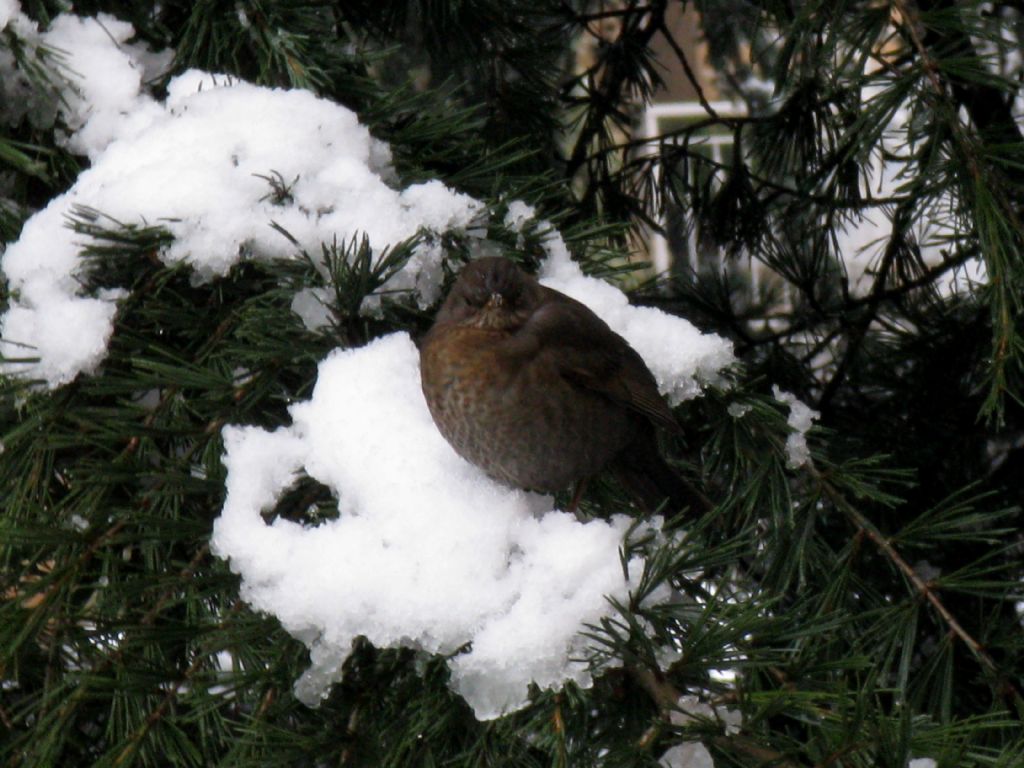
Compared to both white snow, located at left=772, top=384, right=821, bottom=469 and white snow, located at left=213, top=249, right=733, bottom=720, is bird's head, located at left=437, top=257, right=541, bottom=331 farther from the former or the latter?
white snow, located at left=772, top=384, right=821, bottom=469

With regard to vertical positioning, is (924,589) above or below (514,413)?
below

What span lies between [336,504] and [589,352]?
24.2 inches

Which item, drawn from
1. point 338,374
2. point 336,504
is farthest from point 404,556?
point 338,374

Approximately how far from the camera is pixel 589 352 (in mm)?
2107

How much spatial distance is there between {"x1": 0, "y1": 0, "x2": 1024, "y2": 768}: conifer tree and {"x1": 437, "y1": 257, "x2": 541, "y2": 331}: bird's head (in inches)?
1.6

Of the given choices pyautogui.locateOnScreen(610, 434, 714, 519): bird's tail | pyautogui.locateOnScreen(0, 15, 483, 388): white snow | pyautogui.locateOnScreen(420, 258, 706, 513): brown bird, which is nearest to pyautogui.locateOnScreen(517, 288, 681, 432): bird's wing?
pyautogui.locateOnScreen(420, 258, 706, 513): brown bird

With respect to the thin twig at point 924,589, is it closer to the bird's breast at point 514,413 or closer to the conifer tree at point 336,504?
the conifer tree at point 336,504

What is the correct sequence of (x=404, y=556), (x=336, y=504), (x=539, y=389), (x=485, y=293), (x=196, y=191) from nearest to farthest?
1. (x=404, y=556)
2. (x=336, y=504)
3. (x=196, y=191)
4. (x=485, y=293)
5. (x=539, y=389)

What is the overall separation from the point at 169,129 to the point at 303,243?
0.31 metres

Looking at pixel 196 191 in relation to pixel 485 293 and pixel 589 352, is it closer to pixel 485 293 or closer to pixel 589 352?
pixel 485 293

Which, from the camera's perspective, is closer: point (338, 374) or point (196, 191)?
point (338, 374)

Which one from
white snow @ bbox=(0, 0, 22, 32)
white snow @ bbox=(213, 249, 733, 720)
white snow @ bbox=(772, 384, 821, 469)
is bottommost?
white snow @ bbox=(213, 249, 733, 720)

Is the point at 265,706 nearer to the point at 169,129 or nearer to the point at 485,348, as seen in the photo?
the point at 485,348

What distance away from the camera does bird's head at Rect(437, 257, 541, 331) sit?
194 cm
